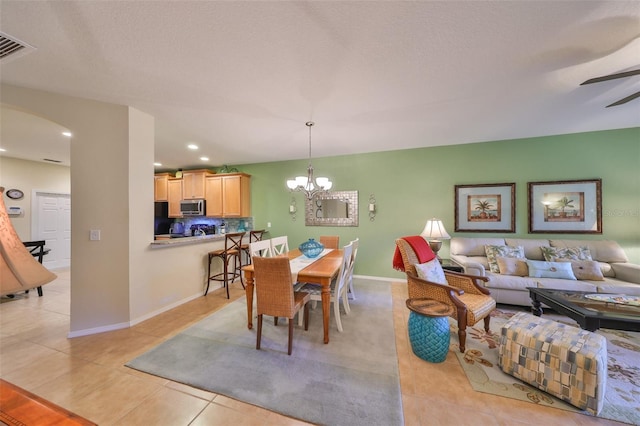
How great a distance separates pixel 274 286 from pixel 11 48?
2696 mm

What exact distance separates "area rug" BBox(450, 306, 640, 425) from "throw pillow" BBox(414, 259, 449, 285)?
611mm

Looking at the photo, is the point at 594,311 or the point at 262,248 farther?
the point at 262,248

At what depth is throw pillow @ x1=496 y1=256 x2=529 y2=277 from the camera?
119 inches

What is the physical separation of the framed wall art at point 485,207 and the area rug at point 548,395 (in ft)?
5.81

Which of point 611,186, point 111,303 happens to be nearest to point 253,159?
point 111,303

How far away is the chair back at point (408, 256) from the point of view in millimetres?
2542

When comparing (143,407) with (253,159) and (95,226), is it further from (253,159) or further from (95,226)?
(253,159)

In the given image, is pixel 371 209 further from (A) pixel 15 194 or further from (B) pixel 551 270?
(A) pixel 15 194

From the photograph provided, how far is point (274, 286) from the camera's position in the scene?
2078 mm

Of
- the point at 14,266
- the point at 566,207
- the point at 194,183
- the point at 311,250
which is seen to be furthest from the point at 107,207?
the point at 566,207

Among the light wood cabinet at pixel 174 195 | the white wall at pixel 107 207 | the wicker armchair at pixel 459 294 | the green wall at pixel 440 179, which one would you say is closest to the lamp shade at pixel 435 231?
the green wall at pixel 440 179

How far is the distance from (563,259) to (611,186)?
4.89 feet

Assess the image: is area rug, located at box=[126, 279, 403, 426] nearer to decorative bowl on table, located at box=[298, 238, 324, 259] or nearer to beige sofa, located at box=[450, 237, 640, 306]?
decorative bowl on table, located at box=[298, 238, 324, 259]

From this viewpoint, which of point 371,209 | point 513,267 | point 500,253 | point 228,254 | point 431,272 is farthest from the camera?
point 371,209
